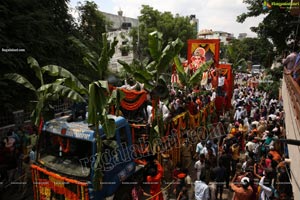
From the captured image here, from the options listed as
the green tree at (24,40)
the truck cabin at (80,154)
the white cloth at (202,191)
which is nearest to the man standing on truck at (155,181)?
the truck cabin at (80,154)

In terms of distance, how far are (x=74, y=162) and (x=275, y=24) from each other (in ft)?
40.8

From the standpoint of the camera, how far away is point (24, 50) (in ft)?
36.8

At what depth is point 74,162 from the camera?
18.9 ft

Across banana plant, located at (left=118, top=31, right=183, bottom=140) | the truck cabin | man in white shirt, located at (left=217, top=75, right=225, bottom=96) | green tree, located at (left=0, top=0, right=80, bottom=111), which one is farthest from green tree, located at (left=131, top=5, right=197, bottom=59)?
the truck cabin

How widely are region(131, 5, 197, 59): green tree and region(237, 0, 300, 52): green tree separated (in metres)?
15.7

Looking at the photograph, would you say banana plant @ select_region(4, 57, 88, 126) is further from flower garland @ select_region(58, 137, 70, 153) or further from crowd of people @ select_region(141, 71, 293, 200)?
crowd of people @ select_region(141, 71, 293, 200)

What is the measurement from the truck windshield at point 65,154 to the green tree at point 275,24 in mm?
11766

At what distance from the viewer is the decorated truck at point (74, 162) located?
5.59 meters

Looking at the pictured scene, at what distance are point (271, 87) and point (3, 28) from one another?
47.1ft

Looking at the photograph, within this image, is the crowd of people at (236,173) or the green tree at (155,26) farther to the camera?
the green tree at (155,26)

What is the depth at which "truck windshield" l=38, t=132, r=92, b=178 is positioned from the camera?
5.66m

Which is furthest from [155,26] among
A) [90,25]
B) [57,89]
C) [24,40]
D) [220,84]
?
[57,89]

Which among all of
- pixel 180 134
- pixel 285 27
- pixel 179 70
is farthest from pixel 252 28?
pixel 180 134

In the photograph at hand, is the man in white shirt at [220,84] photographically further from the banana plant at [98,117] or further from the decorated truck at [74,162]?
the banana plant at [98,117]
